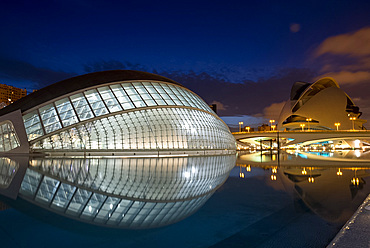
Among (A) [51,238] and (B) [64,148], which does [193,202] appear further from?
(B) [64,148]

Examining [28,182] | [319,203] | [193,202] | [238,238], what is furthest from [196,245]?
[28,182]

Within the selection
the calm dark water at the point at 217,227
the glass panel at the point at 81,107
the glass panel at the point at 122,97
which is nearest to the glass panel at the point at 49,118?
the glass panel at the point at 81,107

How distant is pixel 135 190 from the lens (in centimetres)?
874

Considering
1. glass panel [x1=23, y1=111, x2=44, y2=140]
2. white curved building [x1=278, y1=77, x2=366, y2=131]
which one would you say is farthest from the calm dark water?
white curved building [x1=278, y1=77, x2=366, y2=131]

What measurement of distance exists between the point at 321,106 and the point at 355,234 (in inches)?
3615

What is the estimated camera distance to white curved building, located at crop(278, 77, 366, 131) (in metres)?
85.4

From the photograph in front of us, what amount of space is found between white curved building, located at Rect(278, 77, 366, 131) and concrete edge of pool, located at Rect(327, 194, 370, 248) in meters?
85.5

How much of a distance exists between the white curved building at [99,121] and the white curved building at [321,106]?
214 ft

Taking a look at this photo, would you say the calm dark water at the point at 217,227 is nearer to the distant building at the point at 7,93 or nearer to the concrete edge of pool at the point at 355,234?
the concrete edge of pool at the point at 355,234

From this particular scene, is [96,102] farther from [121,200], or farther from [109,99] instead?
[121,200]

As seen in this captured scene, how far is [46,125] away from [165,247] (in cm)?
2790

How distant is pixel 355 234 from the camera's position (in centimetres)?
409

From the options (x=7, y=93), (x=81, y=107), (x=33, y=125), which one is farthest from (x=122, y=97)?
(x=7, y=93)

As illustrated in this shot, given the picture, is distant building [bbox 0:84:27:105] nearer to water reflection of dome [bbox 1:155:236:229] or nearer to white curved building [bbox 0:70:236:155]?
white curved building [bbox 0:70:236:155]
